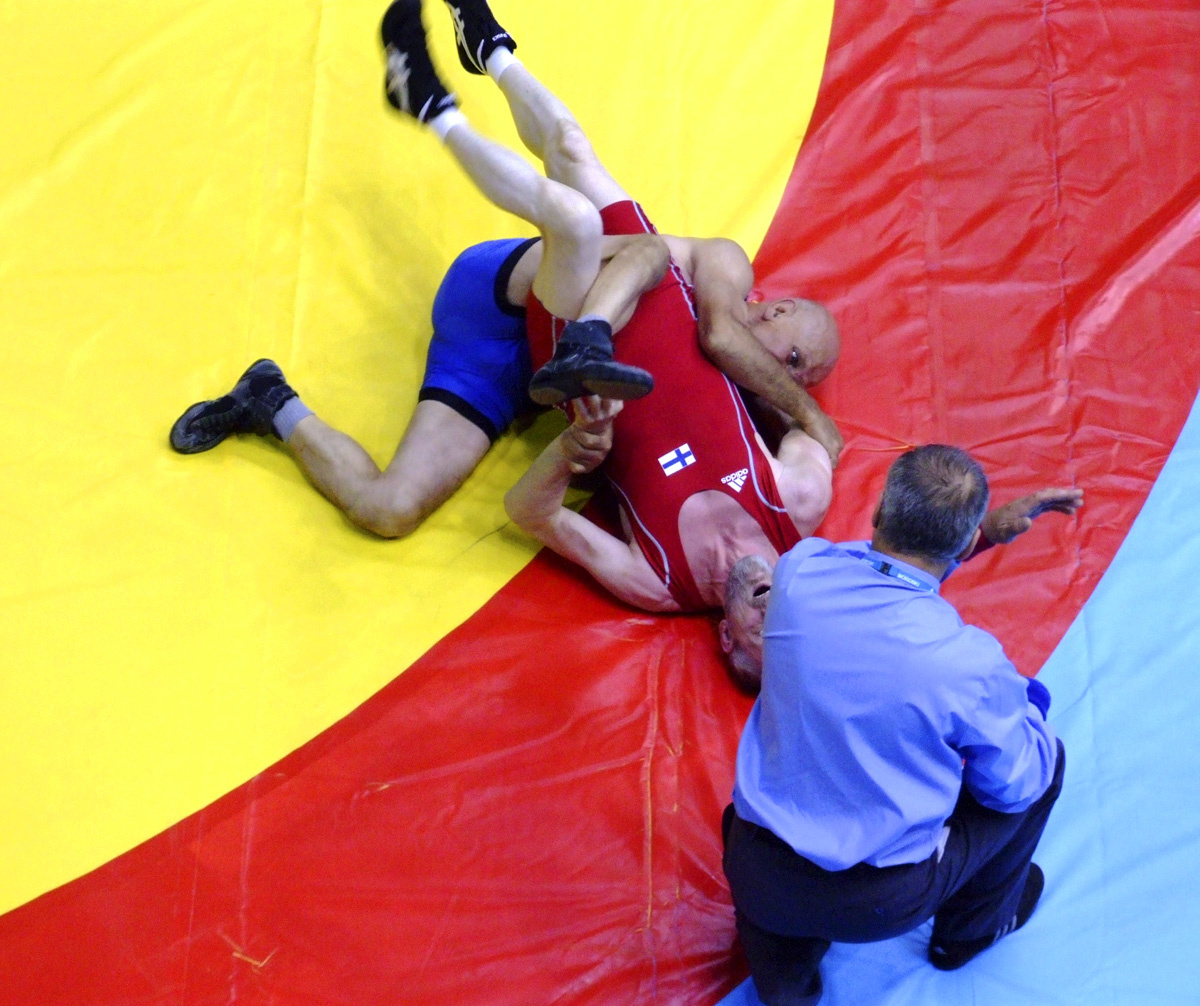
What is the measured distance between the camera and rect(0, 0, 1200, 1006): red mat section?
2.26 meters

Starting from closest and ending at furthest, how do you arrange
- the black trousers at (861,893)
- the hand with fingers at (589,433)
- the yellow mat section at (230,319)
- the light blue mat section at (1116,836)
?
the black trousers at (861,893) < the light blue mat section at (1116,836) < the hand with fingers at (589,433) < the yellow mat section at (230,319)

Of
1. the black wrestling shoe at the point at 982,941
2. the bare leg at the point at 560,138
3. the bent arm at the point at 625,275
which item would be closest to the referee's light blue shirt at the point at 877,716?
the black wrestling shoe at the point at 982,941

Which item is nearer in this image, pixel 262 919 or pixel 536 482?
pixel 262 919

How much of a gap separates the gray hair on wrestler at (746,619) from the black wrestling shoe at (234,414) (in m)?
1.16

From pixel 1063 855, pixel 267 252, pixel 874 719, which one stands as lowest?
pixel 1063 855

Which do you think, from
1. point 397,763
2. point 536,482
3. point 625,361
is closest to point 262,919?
point 397,763

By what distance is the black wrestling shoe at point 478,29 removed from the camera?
303 cm

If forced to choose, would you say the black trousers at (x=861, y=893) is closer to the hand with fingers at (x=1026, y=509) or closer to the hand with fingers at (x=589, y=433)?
the hand with fingers at (x=1026, y=509)

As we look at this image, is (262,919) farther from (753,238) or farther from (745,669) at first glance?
(753,238)

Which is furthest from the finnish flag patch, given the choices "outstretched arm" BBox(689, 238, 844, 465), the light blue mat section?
the light blue mat section

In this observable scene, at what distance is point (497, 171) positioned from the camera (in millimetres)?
2725

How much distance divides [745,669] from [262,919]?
3.60 ft

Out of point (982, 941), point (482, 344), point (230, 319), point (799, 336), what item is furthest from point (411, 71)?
point (982, 941)

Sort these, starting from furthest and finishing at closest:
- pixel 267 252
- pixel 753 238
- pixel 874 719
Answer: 1. pixel 753 238
2. pixel 267 252
3. pixel 874 719
